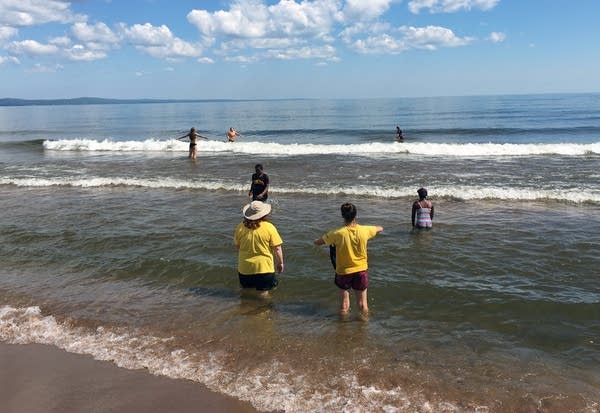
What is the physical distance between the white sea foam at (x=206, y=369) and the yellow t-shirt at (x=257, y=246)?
1438 millimetres

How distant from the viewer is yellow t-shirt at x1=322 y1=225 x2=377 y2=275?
5.69m

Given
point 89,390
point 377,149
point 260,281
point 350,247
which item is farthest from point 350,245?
point 377,149

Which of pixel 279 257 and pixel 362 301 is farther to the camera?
pixel 279 257

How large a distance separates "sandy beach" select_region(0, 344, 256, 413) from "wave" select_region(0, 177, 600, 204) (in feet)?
33.6

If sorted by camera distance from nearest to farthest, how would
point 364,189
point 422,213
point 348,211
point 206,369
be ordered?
point 206,369, point 348,211, point 422,213, point 364,189

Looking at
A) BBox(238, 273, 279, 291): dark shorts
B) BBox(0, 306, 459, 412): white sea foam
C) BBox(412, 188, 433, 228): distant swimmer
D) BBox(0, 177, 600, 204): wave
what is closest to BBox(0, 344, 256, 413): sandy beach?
BBox(0, 306, 459, 412): white sea foam

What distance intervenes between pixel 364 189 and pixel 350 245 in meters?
9.44

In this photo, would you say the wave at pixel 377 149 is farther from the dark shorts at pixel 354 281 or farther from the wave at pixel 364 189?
the dark shorts at pixel 354 281

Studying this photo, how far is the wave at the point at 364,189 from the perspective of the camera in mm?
13172

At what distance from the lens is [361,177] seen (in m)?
17.5

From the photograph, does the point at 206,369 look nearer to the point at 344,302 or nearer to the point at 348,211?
the point at 344,302

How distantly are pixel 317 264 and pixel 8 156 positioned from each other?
2821 centimetres

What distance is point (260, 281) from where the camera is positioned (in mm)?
6453

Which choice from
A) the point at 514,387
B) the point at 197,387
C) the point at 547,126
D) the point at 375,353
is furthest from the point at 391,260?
the point at 547,126
